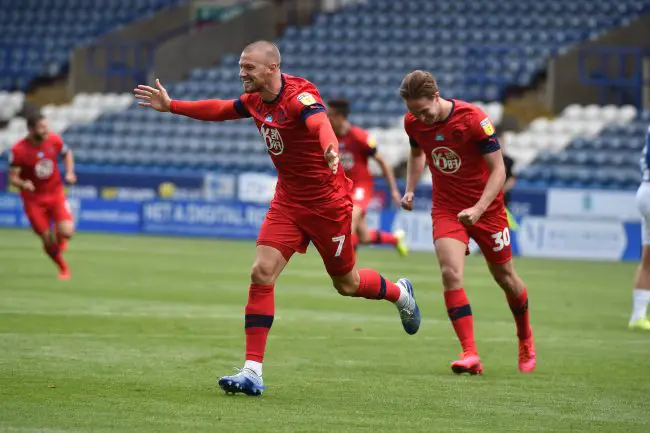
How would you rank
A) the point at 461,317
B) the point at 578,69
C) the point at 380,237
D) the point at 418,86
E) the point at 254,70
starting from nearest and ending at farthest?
1. the point at 254,70
2. the point at 418,86
3. the point at 461,317
4. the point at 380,237
5. the point at 578,69

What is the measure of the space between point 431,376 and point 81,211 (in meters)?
21.7

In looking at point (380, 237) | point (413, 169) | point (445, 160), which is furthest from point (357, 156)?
point (445, 160)

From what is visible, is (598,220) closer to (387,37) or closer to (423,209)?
(423,209)

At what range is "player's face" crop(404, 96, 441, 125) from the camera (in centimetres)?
948

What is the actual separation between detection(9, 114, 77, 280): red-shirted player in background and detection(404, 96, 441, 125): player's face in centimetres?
912

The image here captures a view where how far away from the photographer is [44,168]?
1834 cm

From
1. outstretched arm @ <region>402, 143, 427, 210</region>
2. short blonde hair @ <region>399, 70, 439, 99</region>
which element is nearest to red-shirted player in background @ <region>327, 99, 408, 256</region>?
outstretched arm @ <region>402, 143, 427, 210</region>

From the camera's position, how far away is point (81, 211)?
3027cm

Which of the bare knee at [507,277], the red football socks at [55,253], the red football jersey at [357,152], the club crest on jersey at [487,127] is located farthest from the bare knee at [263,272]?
the red football socks at [55,253]

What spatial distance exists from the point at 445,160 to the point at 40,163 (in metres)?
9.52

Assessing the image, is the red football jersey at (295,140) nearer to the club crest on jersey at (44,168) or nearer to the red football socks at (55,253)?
the red football socks at (55,253)

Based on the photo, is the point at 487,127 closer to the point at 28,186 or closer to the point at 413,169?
the point at 413,169

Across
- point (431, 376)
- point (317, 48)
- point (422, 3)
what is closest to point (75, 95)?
point (317, 48)

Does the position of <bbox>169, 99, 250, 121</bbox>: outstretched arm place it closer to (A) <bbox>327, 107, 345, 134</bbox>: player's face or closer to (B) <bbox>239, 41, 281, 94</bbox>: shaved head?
(B) <bbox>239, 41, 281, 94</bbox>: shaved head
